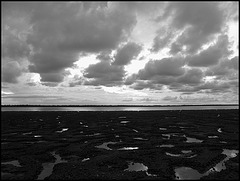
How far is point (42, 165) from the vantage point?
18.8 meters

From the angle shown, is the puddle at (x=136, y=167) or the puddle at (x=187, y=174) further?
the puddle at (x=136, y=167)

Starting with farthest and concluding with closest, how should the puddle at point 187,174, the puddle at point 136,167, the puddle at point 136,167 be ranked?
the puddle at point 136,167
the puddle at point 136,167
the puddle at point 187,174

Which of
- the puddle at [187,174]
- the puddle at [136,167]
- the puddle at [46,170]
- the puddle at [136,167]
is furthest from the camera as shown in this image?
the puddle at [136,167]

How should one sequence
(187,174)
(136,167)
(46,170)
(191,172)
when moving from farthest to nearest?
(136,167) → (46,170) → (191,172) → (187,174)

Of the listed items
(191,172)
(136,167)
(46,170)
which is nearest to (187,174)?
(191,172)

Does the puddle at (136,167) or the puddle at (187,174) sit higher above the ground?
the puddle at (187,174)

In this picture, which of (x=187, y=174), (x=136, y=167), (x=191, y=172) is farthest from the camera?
(x=136, y=167)

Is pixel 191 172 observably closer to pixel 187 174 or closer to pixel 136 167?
pixel 187 174

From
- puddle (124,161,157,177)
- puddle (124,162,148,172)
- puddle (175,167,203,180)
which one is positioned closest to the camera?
puddle (175,167,203,180)

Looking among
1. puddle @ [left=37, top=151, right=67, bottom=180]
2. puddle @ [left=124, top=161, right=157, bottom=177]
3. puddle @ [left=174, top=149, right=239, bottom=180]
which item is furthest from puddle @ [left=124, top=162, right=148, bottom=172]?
puddle @ [left=37, top=151, right=67, bottom=180]

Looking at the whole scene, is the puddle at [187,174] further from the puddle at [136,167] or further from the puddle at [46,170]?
the puddle at [46,170]

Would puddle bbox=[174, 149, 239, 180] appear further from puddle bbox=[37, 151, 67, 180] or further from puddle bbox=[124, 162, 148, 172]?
puddle bbox=[37, 151, 67, 180]

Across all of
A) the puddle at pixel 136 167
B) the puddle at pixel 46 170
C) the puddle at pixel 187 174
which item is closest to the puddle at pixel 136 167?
the puddle at pixel 136 167

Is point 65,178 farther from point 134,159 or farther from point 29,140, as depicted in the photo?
point 29,140
